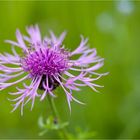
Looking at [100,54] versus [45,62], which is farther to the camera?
[100,54]

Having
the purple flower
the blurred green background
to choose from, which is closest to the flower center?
the purple flower

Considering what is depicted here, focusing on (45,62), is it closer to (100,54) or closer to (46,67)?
(46,67)

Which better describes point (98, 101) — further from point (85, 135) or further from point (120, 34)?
point (85, 135)

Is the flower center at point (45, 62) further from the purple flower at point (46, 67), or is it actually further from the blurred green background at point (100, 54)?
the blurred green background at point (100, 54)

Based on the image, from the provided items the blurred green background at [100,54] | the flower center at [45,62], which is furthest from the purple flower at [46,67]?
the blurred green background at [100,54]

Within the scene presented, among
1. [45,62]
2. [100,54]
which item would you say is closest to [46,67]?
[45,62]

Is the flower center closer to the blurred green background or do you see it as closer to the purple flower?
the purple flower
